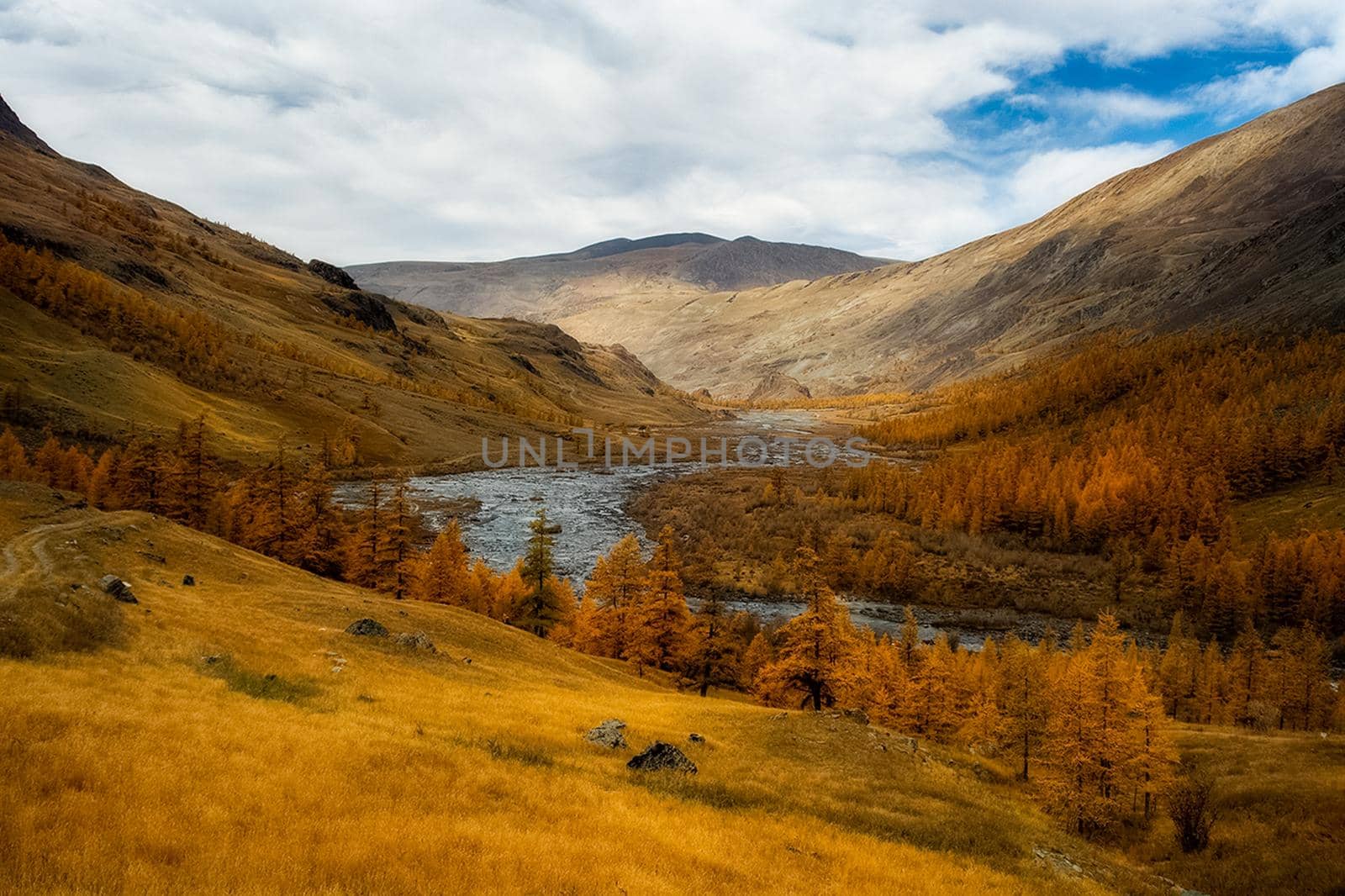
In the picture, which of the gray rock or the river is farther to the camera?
the river

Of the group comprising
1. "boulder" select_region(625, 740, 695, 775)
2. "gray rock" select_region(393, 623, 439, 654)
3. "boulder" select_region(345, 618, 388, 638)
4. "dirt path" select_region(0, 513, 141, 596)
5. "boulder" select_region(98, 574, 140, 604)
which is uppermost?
"dirt path" select_region(0, 513, 141, 596)

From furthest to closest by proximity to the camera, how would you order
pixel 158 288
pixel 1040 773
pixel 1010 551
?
pixel 158 288 → pixel 1010 551 → pixel 1040 773

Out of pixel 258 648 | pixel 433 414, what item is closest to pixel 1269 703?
pixel 258 648

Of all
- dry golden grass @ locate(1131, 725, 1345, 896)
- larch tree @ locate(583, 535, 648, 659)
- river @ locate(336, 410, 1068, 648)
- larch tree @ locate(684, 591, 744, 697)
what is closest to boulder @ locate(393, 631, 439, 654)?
larch tree @ locate(684, 591, 744, 697)

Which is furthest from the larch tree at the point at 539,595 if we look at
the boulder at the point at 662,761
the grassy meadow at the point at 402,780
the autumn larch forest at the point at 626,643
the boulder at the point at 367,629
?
the boulder at the point at 662,761

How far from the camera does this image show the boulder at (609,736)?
70.4ft

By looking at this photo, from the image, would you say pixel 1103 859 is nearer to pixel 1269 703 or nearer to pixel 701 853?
pixel 701 853

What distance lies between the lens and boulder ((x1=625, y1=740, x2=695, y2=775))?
20.0 metres

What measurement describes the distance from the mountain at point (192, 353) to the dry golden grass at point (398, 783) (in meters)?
65.1

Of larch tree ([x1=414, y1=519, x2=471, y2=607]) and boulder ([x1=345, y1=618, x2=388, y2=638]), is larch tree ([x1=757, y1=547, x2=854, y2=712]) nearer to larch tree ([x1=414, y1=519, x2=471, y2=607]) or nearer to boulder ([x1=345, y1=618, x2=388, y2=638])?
boulder ([x1=345, y1=618, x2=388, y2=638])

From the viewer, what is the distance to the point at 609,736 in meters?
21.9

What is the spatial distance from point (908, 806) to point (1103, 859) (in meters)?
6.91

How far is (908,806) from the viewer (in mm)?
21094

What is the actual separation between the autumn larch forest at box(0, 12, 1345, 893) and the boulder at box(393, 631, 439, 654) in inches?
8.1
